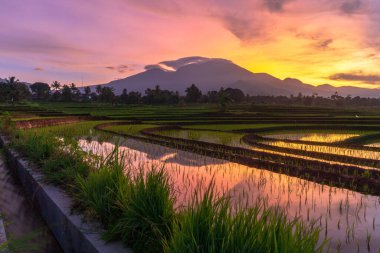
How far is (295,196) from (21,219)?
6.27 metres

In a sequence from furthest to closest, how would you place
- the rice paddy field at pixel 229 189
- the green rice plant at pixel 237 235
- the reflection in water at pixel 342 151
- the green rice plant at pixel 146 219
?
1. the reflection in water at pixel 342 151
2. the green rice plant at pixel 146 219
3. the rice paddy field at pixel 229 189
4. the green rice plant at pixel 237 235

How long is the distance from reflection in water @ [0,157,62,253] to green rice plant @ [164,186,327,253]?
321 cm

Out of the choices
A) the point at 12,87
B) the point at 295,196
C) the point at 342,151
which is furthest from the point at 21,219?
the point at 12,87

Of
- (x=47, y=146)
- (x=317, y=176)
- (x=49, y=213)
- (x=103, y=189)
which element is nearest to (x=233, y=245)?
(x=103, y=189)

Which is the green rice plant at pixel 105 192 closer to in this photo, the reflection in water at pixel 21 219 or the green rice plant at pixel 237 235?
the reflection in water at pixel 21 219

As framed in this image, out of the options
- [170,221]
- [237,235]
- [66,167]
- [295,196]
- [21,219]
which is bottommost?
[295,196]

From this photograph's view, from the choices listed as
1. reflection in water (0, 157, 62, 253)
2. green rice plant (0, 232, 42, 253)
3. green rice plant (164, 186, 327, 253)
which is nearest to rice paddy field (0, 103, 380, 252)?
green rice plant (164, 186, 327, 253)

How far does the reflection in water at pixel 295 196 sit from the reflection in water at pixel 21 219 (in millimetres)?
1963

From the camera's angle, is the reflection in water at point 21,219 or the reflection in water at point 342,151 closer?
the reflection in water at point 21,219

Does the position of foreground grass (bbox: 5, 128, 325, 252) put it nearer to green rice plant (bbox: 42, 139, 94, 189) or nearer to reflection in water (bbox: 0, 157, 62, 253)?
green rice plant (bbox: 42, 139, 94, 189)

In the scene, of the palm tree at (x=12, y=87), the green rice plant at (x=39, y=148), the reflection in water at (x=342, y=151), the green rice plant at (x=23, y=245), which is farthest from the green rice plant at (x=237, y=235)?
the palm tree at (x=12, y=87)

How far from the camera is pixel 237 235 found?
126 inches

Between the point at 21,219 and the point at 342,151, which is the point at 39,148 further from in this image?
the point at 342,151

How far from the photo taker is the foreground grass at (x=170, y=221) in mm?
3109
